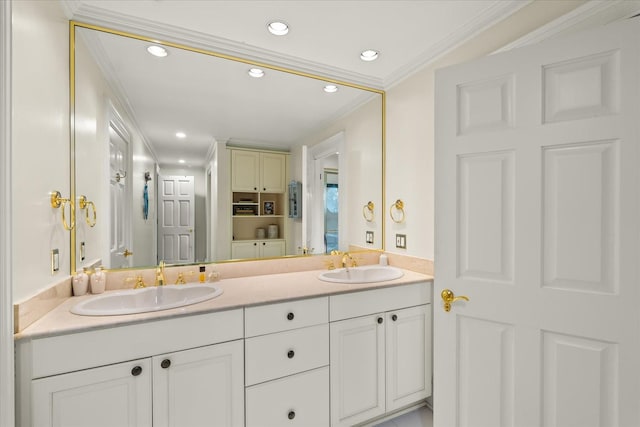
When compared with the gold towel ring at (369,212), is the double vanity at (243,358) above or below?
below

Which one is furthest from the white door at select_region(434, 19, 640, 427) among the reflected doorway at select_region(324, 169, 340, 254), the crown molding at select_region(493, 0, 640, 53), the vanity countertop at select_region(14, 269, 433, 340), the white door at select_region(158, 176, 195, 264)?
the white door at select_region(158, 176, 195, 264)

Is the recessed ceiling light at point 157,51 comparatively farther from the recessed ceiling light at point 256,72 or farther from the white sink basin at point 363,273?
the white sink basin at point 363,273

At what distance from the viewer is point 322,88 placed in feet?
→ 7.25

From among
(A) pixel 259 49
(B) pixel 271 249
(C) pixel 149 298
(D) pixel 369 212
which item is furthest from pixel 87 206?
(D) pixel 369 212

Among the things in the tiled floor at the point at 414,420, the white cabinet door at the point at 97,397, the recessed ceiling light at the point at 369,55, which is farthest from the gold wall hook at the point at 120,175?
the tiled floor at the point at 414,420

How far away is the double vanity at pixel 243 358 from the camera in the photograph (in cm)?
107

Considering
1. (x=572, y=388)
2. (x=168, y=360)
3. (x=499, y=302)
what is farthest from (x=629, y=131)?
(x=168, y=360)

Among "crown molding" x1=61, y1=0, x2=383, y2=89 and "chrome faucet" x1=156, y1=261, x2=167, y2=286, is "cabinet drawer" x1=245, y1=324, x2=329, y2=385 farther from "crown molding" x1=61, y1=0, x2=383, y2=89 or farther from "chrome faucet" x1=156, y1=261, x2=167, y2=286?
"crown molding" x1=61, y1=0, x2=383, y2=89

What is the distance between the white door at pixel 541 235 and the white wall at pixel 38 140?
172cm

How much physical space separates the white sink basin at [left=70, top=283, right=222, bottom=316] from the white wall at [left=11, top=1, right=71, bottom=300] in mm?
201

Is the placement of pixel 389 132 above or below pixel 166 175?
above

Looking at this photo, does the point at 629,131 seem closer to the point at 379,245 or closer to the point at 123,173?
the point at 379,245

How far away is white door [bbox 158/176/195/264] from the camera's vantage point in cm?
180

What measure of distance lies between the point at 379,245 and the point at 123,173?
1886 mm
